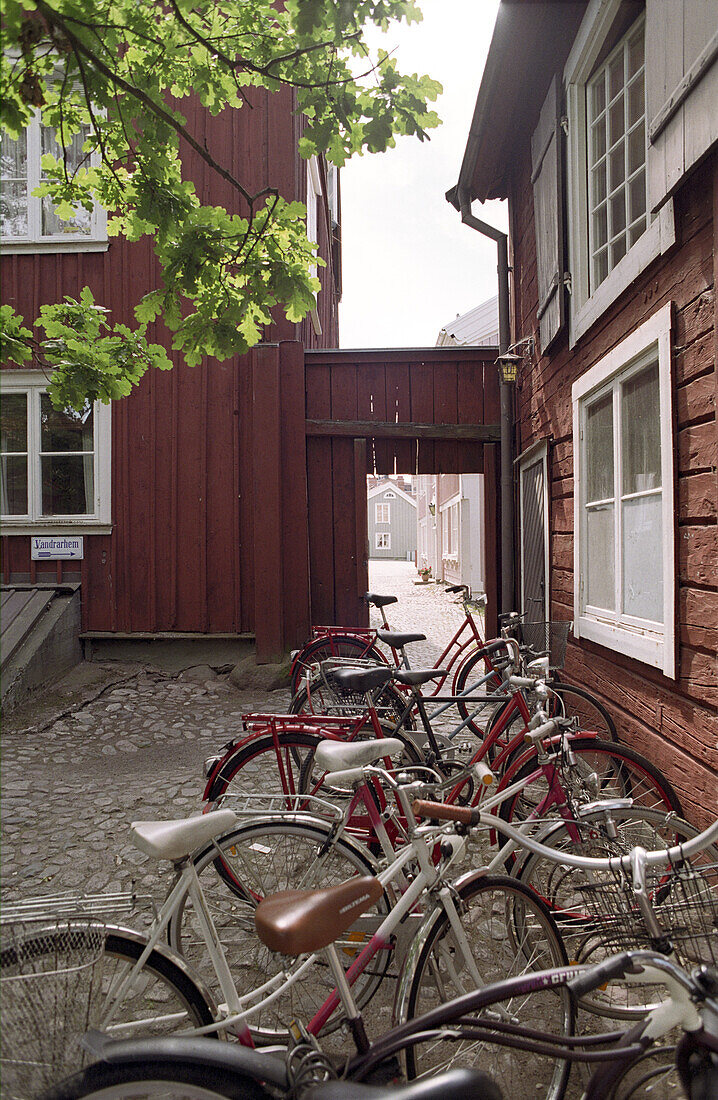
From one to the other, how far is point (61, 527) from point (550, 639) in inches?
227

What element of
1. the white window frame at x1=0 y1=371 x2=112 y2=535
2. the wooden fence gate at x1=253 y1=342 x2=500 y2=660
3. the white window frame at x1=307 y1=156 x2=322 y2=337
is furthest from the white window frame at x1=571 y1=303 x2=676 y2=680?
the white window frame at x1=307 y1=156 x2=322 y2=337

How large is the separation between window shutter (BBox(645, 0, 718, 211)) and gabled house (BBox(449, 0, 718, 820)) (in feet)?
0.03

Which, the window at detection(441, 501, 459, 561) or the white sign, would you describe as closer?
the white sign

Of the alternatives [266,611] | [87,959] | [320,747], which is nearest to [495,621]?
[266,611]

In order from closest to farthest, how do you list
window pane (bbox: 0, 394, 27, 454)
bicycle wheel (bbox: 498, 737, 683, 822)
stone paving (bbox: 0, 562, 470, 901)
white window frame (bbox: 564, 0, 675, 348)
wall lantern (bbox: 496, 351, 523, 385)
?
bicycle wheel (bbox: 498, 737, 683, 822) < stone paving (bbox: 0, 562, 470, 901) < white window frame (bbox: 564, 0, 675, 348) < wall lantern (bbox: 496, 351, 523, 385) < window pane (bbox: 0, 394, 27, 454)

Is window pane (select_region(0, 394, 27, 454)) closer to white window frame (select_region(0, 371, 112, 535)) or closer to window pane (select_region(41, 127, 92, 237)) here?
white window frame (select_region(0, 371, 112, 535))

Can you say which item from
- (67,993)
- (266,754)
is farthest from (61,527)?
(67,993)

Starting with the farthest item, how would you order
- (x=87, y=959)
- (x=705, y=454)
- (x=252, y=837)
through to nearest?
(x=705, y=454) → (x=252, y=837) → (x=87, y=959)

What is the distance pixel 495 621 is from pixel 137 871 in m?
5.19

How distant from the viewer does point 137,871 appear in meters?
3.29

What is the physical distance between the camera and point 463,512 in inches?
704

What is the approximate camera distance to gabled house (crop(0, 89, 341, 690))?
7836mm

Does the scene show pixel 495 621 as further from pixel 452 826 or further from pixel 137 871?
pixel 452 826

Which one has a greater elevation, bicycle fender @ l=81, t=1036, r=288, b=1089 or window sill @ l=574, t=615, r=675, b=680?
window sill @ l=574, t=615, r=675, b=680
